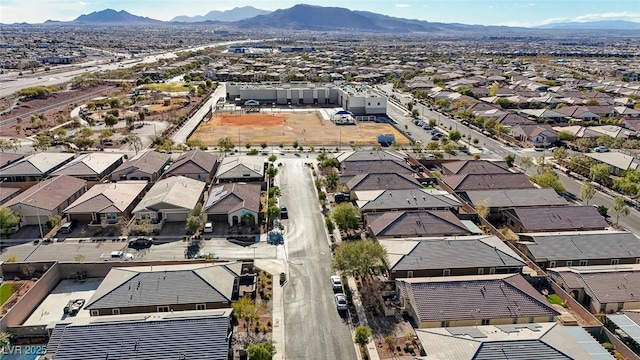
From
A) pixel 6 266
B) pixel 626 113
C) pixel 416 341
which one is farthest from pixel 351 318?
pixel 626 113

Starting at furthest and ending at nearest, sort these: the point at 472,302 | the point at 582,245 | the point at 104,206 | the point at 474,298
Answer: the point at 104,206
the point at 582,245
the point at 474,298
the point at 472,302

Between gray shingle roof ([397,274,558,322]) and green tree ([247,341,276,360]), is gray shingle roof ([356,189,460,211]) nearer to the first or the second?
gray shingle roof ([397,274,558,322])

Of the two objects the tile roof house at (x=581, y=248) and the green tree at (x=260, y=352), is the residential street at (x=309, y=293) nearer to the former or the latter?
the green tree at (x=260, y=352)

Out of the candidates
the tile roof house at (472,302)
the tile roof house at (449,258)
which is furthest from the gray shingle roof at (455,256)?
the tile roof house at (472,302)

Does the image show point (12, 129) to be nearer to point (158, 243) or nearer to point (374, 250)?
point (158, 243)

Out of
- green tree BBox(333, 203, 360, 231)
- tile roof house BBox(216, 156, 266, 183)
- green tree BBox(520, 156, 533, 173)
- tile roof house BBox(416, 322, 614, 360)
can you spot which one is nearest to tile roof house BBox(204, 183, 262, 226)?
tile roof house BBox(216, 156, 266, 183)

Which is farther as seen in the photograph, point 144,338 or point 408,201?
point 408,201

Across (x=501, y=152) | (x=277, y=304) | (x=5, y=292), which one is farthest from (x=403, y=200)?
(x=5, y=292)

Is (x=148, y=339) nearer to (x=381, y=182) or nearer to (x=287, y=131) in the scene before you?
(x=381, y=182)
